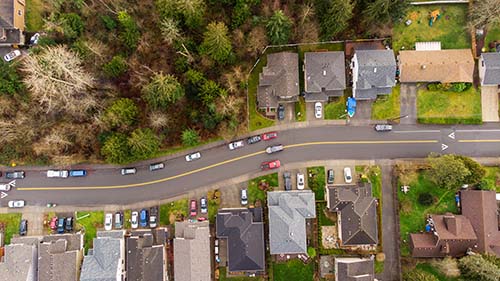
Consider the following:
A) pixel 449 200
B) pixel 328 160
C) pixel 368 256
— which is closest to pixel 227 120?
pixel 328 160

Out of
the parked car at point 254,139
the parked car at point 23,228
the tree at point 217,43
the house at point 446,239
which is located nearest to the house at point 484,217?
the house at point 446,239

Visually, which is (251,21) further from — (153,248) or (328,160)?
(153,248)

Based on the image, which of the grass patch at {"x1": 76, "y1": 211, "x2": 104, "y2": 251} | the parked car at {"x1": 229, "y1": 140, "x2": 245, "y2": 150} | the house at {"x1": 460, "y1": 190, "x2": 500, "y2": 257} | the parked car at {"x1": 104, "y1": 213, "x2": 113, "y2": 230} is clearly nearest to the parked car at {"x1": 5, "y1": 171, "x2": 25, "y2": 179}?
the grass patch at {"x1": 76, "y1": 211, "x2": 104, "y2": 251}

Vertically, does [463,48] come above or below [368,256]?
above

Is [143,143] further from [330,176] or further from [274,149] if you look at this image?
[330,176]

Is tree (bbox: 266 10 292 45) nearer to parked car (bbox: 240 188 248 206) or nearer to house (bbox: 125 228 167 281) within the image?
parked car (bbox: 240 188 248 206)

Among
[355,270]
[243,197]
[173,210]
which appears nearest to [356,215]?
[355,270]
